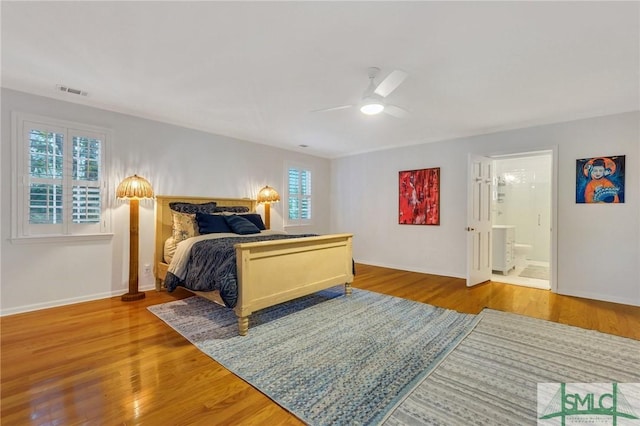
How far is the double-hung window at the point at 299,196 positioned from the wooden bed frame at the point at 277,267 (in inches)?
90.5

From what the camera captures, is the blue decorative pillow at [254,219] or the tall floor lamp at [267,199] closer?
the blue decorative pillow at [254,219]

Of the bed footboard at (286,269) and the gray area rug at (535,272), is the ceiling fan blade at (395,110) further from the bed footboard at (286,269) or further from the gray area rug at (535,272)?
the gray area rug at (535,272)

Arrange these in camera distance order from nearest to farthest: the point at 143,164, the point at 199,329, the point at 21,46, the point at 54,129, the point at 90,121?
the point at 21,46 → the point at 199,329 → the point at 54,129 → the point at 90,121 → the point at 143,164

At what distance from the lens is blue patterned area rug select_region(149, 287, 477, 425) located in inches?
71.4

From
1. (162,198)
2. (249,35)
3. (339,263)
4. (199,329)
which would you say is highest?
(249,35)

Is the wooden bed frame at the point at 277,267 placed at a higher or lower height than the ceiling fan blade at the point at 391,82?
lower

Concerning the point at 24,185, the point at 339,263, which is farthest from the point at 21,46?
the point at 339,263

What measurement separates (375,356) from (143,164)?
3.92 meters

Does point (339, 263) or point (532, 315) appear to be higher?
point (339, 263)

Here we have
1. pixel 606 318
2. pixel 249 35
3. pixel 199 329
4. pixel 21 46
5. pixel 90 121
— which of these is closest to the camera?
pixel 249 35

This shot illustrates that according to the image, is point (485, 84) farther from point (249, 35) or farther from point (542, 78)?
point (249, 35)

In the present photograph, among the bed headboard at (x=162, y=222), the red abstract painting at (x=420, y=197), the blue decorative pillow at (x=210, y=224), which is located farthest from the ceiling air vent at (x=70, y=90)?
the red abstract painting at (x=420, y=197)

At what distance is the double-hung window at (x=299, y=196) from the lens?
6243mm

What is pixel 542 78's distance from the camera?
2.88 metres
